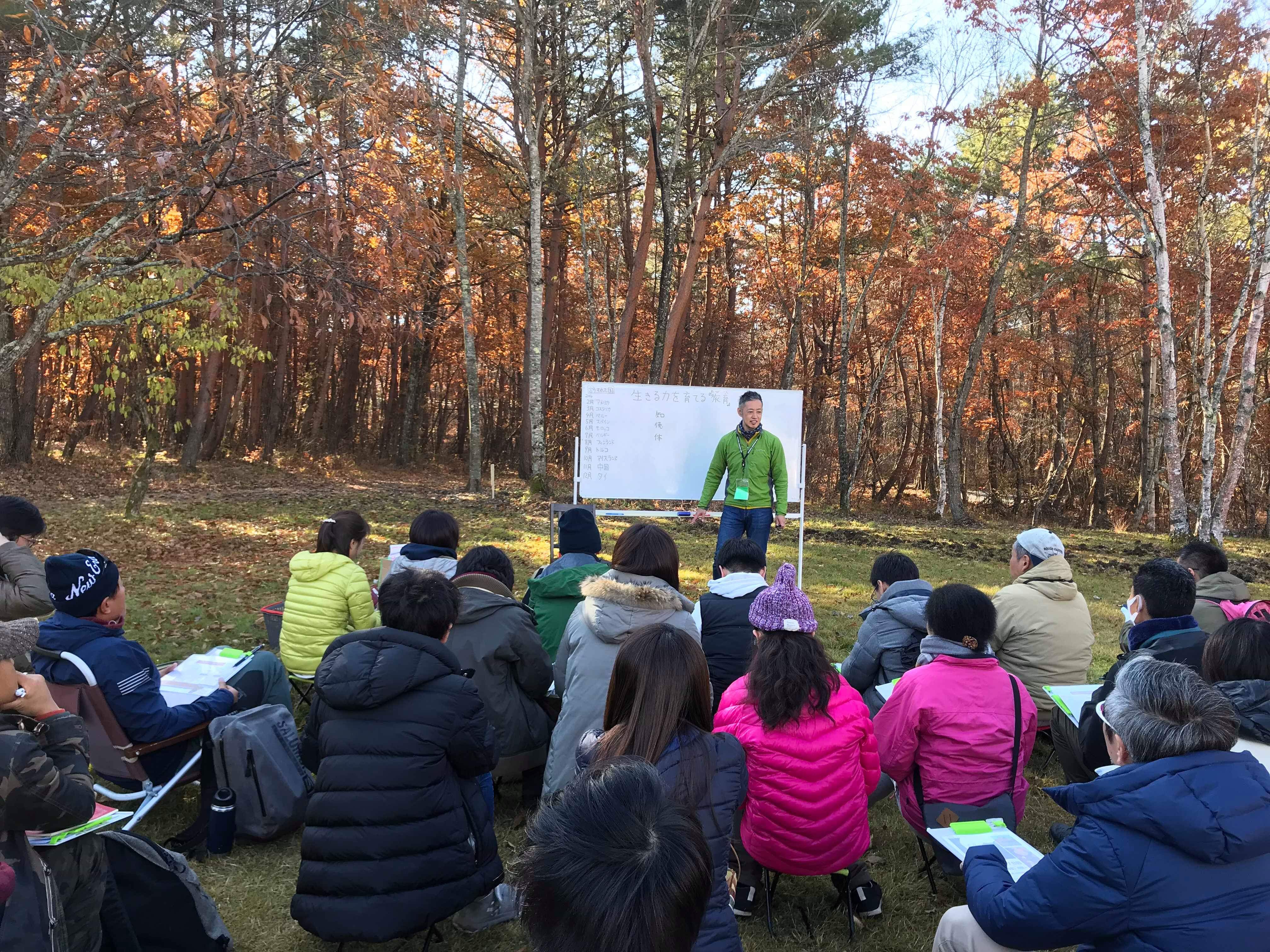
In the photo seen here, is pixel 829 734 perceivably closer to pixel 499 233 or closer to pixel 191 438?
pixel 191 438

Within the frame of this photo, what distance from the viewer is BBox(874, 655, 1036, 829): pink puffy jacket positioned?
2.85 m

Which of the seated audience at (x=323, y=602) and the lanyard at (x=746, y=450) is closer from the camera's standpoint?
the seated audience at (x=323, y=602)

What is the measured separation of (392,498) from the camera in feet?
47.3

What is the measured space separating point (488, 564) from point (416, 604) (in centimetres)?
129

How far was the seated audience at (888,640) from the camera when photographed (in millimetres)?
3732

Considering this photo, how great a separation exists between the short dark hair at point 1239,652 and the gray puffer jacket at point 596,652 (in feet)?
5.72

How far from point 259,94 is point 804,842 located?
19.1 ft

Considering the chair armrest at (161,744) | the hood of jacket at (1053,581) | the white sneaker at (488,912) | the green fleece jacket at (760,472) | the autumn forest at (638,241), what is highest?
the autumn forest at (638,241)

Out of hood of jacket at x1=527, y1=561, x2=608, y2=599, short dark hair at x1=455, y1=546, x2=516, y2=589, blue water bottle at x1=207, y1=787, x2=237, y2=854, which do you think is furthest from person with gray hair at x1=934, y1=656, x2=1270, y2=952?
blue water bottle at x1=207, y1=787, x2=237, y2=854

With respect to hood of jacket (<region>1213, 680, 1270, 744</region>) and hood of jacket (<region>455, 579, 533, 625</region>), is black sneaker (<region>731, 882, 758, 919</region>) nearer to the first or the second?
hood of jacket (<region>455, 579, 533, 625</region>)

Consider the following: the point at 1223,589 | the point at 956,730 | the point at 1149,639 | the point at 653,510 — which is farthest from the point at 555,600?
the point at 653,510

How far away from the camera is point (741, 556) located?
158 inches

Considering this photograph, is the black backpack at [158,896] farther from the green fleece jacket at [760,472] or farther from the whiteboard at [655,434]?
the whiteboard at [655,434]

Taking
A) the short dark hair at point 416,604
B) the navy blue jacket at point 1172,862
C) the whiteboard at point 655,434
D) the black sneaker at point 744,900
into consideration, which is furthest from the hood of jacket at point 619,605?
the whiteboard at point 655,434
